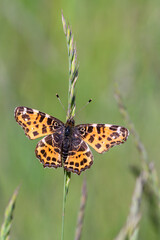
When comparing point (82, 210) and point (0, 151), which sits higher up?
point (0, 151)

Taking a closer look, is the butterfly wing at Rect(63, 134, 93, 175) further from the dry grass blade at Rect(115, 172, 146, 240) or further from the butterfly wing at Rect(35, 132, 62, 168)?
the dry grass blade at Rect(115, 172, 146, 240)

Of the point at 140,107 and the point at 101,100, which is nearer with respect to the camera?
the point at 140,107

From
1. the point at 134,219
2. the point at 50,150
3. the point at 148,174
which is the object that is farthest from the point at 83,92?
the point at 134,219

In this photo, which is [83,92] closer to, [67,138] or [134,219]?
[67,138]

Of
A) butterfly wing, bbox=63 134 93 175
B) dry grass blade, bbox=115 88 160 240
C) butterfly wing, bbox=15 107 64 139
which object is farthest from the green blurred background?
butterfly wing, bbox=15 107 64 139

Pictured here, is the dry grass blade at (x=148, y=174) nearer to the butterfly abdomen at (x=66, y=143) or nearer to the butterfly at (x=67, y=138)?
the butterfly at (x=67, y=138)

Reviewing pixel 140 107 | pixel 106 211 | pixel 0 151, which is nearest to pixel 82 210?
pixel 106 211

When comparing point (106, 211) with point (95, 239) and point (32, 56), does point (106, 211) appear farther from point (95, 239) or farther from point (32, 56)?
point (32, 56)
